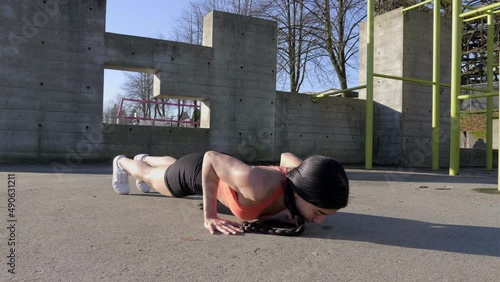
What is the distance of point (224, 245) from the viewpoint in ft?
7.51

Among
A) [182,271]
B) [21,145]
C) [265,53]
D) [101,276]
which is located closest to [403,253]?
[182,271]

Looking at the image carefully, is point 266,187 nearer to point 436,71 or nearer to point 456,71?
point 456,71

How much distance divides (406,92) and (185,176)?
9510 millimetres

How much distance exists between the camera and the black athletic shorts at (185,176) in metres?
2.82

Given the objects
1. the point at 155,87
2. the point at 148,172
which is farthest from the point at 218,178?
the point at 155,87

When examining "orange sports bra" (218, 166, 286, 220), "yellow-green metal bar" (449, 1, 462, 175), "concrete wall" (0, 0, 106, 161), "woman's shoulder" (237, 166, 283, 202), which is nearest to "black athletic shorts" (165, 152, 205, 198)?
"orange sports bra" (218, 166, 286, 220)

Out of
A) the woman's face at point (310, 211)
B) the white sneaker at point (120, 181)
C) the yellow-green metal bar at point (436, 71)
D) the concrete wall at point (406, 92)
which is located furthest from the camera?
the concrete wall at point (406, 92)

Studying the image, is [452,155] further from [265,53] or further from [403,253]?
[403,253]

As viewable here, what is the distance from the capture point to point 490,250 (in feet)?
7.79

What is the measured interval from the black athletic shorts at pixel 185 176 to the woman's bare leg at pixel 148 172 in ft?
0.45

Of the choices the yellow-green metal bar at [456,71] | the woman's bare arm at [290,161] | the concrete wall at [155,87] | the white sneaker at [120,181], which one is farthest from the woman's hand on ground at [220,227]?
the yellow-green metal bar at [456,71]

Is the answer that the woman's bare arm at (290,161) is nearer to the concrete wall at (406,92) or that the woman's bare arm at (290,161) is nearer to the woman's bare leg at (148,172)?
the woman's bare leg at (148,172)

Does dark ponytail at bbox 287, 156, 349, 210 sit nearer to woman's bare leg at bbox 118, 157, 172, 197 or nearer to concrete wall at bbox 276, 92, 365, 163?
woman's bare leg at bbox 118, 157, 172, 197

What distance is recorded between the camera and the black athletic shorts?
2817mm
